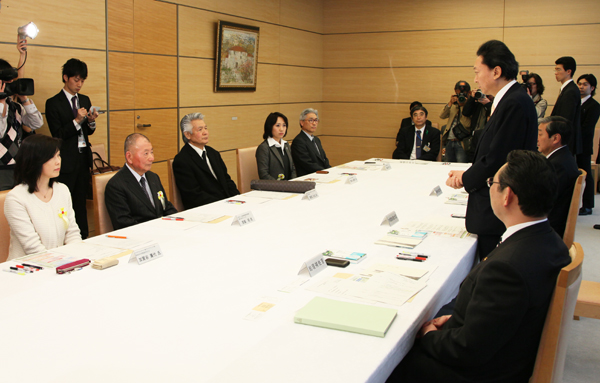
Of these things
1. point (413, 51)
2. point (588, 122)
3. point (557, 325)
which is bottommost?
point (557, 325)

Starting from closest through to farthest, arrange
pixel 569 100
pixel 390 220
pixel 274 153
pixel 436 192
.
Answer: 1. pixel 390 220
2. pixel 436 192
3. pixel 274 153
4. pixel 569 100

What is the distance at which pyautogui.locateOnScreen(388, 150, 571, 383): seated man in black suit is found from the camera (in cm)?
145

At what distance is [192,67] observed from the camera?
6223 mm

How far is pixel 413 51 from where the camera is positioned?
336 inches

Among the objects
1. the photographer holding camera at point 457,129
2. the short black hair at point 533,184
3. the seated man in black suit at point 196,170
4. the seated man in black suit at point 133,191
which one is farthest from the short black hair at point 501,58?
the photographer holding camera at point 457,129

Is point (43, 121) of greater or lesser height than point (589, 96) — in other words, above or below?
below

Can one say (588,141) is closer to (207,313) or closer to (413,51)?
(413,51)

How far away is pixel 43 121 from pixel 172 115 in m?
1.70

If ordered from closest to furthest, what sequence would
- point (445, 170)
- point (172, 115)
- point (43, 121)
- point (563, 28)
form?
point (43, 121)
point (445, 170)
point (172, 115)
point (563, 28)

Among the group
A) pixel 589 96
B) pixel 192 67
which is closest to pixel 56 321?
pixel 192 67

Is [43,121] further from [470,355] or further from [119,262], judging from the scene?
[470,355]

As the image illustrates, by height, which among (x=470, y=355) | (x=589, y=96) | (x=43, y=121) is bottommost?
(x=470, y=355)

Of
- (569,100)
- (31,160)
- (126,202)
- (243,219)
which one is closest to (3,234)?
(31,160)

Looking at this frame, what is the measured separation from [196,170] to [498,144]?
234cm
